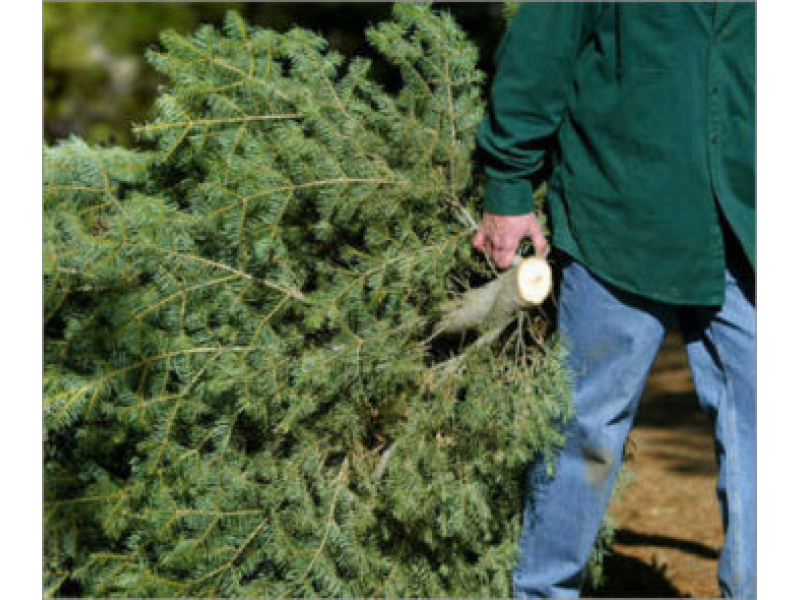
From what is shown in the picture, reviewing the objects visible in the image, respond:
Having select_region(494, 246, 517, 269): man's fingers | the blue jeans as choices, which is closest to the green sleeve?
select_region(494, 246, 517, 269): man's fingers

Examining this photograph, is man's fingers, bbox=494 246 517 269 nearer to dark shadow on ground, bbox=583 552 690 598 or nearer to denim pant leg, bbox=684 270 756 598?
denim pant leg, bbox=684 270 756 598

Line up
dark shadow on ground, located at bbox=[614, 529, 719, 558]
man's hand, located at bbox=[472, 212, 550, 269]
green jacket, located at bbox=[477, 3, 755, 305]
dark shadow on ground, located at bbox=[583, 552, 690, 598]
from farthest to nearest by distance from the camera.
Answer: dark shadow on ground, located at bbox=[614, 529, 719, 558], dark shadow on ground, located at bbox=[583, 552, 690, 598], man's hand, located at bbox=[472, 212, 550, 269], green jacket, located at bbox=[477, 3, 755, 305]

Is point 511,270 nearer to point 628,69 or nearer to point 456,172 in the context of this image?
point 456,172

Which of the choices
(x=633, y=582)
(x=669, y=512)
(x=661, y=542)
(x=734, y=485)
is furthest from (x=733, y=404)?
(x=669, y=512)

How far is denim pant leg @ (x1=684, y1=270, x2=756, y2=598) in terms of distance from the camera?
2.28m

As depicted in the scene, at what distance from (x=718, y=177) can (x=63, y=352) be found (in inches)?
67.8

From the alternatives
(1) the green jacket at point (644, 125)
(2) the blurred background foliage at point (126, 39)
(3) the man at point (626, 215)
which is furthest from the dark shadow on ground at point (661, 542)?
(2) the blurred background foliage at point (126, 39)

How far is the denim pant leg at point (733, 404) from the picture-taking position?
2.28 meters

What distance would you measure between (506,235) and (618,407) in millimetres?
518

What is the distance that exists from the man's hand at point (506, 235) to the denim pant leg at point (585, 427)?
5.0 inches

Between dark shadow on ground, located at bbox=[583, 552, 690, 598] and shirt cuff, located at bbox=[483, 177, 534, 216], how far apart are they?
1.58 metres

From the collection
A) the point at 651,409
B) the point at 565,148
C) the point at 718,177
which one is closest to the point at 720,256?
the point at 718,177

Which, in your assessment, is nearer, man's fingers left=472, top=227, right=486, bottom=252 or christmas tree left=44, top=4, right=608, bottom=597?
christmas tree left=44, top=4, right=608, bottom=597

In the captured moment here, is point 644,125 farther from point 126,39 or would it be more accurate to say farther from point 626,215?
point 126,39
